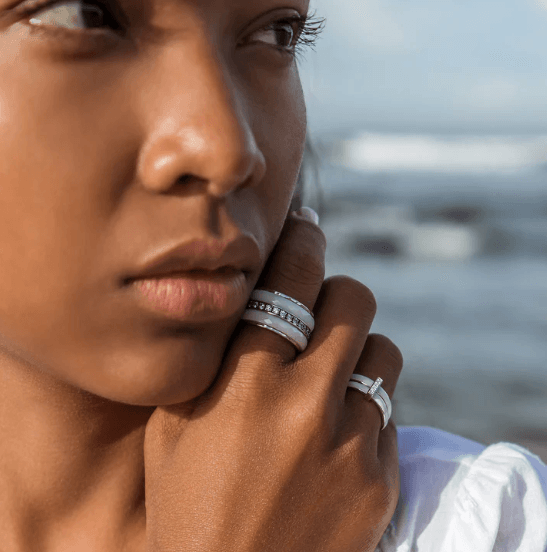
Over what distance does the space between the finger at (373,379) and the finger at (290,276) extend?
5.8 inches

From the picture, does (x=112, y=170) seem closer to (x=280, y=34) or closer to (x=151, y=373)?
(x=151, y=373)

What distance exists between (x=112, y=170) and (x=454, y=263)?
843 cm

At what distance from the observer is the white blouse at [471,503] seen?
1343 mm

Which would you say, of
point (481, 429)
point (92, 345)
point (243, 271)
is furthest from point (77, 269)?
point (481, 429)

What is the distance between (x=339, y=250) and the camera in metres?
9.48

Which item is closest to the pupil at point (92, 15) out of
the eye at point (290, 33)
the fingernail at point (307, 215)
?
the eye at point (290, 33)

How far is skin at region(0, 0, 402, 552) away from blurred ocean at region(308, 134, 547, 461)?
3.11ft

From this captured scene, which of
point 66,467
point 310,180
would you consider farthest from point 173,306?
point 310,180

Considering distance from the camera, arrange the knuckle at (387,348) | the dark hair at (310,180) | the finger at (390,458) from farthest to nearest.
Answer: the dark hair at (310,180) < the knuckle at (387,348) < the finger at (390,458)

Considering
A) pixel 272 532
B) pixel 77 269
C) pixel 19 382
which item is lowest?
pixel 272 532

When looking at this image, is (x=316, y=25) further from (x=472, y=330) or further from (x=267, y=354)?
(x=472, y=330)

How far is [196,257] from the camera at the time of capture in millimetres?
1125

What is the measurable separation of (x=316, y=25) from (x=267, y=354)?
0.67 meters

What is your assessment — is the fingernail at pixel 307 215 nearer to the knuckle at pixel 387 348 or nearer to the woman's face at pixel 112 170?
the knuckle at pixel 387 348
